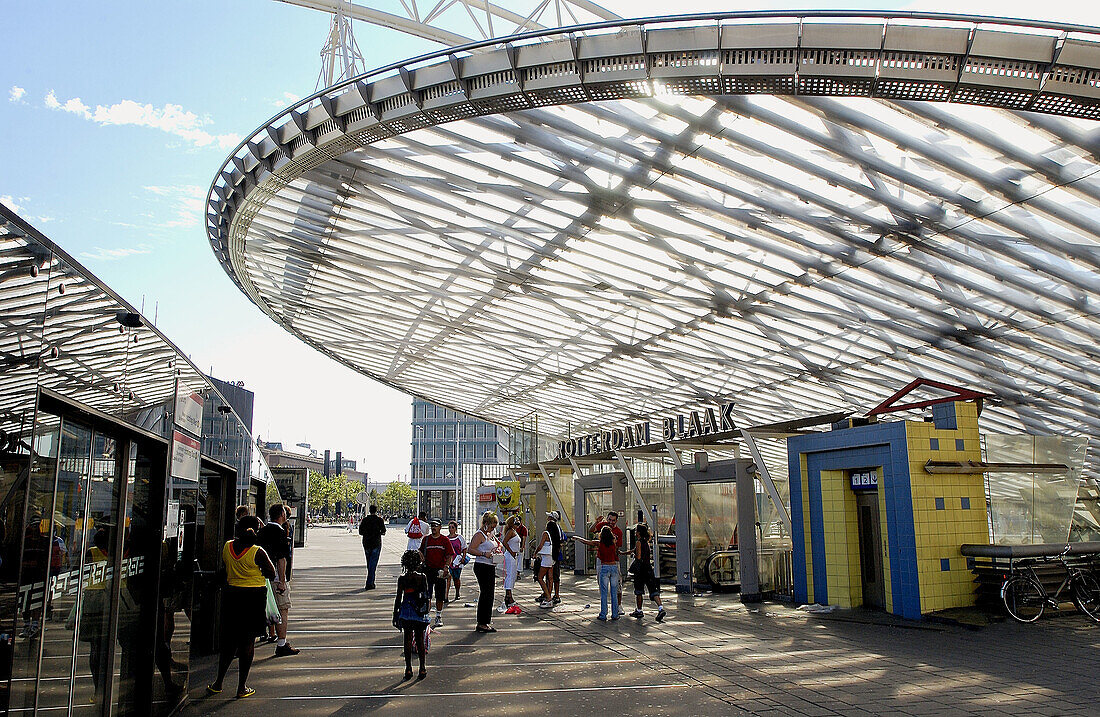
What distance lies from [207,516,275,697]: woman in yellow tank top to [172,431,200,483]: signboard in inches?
31.1

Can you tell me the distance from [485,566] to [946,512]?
7.33m

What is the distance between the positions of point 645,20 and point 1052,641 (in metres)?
8.89

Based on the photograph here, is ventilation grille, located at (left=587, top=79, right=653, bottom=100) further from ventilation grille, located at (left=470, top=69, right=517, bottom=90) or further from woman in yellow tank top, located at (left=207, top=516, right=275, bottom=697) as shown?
woman in yellow tank top, located at (left=207, top=516, right=275, bottom=697)

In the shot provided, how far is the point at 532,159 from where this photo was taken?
484 inches

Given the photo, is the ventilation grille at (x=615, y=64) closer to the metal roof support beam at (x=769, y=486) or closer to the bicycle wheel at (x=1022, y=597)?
the bicycle wheel at (x=1022, y=597)

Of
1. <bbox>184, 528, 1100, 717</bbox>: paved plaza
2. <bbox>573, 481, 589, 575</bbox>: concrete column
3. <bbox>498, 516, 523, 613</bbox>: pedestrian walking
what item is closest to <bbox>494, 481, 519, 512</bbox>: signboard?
<bbox>573, 481, 589, 575</bbox>: concrete column

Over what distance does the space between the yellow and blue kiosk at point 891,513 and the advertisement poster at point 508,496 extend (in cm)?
1611

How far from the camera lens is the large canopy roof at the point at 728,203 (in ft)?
27.0

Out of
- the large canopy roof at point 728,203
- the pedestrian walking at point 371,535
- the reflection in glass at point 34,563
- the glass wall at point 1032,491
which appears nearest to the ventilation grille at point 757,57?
the large canopy roof at point 728,203

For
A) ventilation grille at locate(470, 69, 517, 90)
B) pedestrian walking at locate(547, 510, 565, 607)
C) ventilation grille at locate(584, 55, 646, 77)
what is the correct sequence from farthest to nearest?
pedestrian walking at locate(547, 510, 565, 607) < ventilation grille at locate(470, 69, 517, 90) < ventilation grille at locate(584, 55, 646, 77)

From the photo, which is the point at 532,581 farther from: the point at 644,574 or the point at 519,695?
the point at 519,695

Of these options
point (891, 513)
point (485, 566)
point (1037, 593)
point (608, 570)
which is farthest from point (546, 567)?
point (1037, 593)

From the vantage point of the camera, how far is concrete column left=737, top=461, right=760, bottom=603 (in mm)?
15234

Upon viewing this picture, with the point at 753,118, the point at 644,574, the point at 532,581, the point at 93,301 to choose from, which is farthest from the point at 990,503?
the point at 93,301
